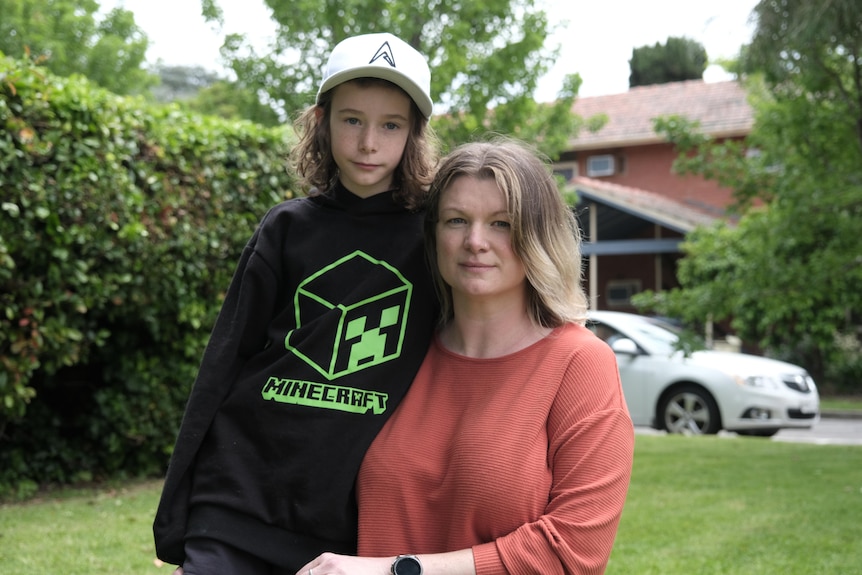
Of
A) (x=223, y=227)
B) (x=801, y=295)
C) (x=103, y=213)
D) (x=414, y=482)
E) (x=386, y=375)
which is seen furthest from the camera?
(x=801, y=295)

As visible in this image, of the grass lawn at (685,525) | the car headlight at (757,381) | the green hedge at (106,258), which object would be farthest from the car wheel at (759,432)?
the green hedge at (106,258)

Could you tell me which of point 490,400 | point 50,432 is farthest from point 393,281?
point 50,432

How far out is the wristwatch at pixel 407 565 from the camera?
2129 mm

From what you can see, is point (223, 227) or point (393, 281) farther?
point (223, 227)

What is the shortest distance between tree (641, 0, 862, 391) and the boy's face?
230 inches

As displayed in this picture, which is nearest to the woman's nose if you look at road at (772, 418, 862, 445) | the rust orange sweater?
the rust orange sweater

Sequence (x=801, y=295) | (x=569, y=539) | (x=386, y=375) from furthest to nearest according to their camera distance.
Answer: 1. (x=801, y=295)
2. (x=386, y=375)
3. (x=569, y=539)

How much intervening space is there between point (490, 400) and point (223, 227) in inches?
202

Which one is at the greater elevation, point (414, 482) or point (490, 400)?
point (490, 400)

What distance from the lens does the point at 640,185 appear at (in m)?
29.0

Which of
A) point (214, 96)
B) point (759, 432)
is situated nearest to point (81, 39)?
point (214, 96)

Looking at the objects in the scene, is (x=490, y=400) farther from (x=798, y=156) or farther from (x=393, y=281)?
(x=798, y=156)

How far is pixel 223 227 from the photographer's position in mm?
7086

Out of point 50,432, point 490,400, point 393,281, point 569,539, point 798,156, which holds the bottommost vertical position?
point 50,432
